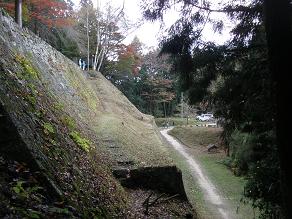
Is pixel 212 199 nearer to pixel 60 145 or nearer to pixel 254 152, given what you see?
pixel 254 152

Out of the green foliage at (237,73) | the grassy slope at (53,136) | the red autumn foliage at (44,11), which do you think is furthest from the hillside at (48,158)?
the red autumn foliage at (44,11)

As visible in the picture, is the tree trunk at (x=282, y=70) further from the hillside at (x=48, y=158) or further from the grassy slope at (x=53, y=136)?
the grassy slope at (x=53, y=136)

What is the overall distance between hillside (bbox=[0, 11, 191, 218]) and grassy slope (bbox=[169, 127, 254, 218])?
3.29 meters

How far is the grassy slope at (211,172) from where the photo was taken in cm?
1542

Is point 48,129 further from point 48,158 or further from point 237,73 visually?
point 237,73

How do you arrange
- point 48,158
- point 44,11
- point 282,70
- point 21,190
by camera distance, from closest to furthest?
1. point 282,70
2. point 21,190
3. point 48,158
4. point 44,11

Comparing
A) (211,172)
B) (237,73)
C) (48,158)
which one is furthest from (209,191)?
(48,158)

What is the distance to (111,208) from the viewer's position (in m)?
7.32

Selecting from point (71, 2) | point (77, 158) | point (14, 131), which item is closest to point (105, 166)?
point (77, 158)

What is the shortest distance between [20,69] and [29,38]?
13.8 feet

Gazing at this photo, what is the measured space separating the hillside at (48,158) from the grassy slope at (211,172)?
3.29m

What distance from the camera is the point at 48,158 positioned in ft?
20.4

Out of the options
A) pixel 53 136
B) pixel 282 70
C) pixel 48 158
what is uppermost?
pixel 282 70

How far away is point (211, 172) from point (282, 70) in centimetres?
1900
